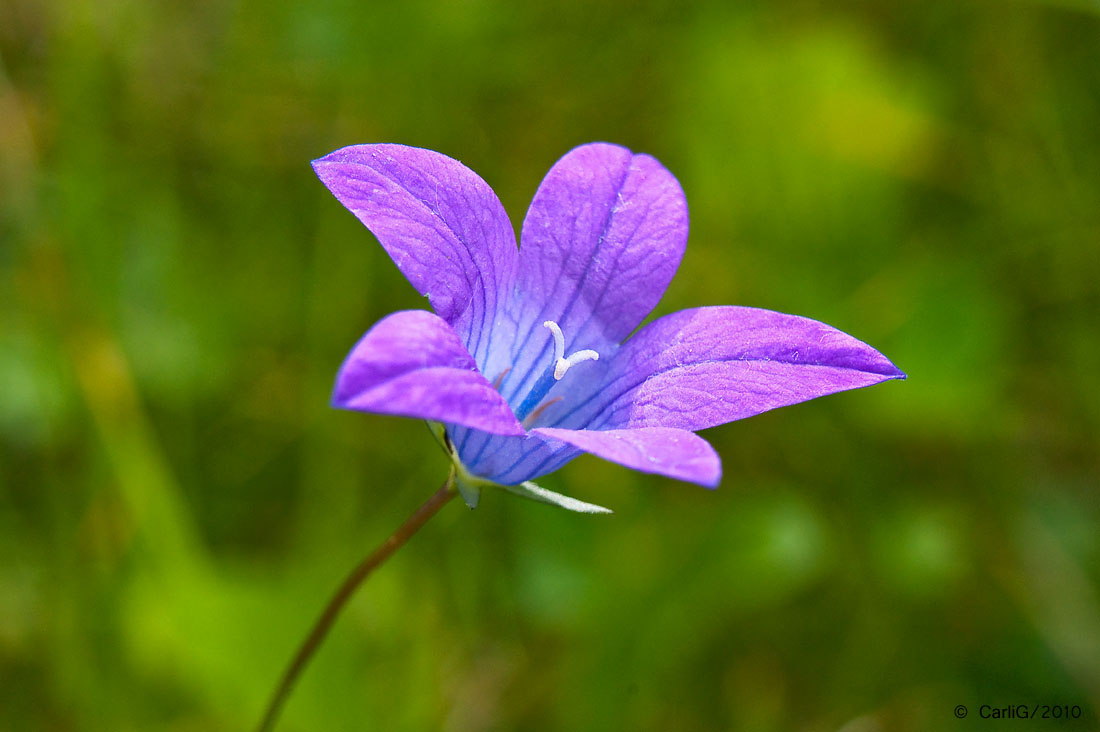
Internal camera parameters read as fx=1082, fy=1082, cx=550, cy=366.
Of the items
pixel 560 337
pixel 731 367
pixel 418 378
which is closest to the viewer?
pixel 418 378

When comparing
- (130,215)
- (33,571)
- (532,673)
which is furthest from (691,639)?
(130,215)

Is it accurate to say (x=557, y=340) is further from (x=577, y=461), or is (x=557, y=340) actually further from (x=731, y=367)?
(x=577, y=461)

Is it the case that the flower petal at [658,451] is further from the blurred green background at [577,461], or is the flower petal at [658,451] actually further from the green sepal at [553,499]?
the blurred green background at [577,461]

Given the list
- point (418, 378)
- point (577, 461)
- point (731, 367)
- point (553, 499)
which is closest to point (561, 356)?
point (731, 367)

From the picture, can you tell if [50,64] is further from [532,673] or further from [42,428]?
Answer: [532,673]

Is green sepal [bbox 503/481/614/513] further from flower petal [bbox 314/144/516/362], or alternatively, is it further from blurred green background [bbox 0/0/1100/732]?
blurred green background [bbox 0/0/1100/732]

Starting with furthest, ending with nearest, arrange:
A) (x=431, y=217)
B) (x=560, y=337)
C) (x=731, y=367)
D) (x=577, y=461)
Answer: (x=577, y=461)
(x=560, y=337)
(x=731, y=367)
(x=431, y=217)
